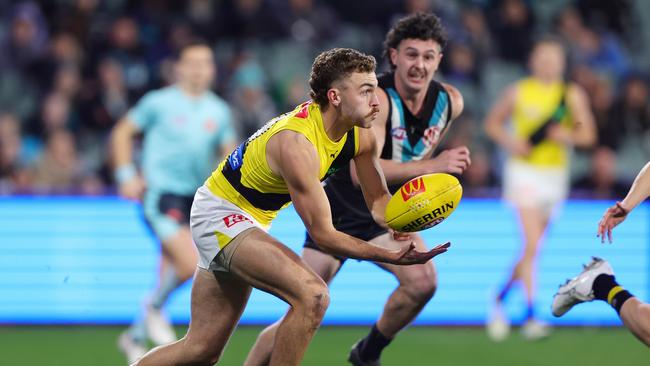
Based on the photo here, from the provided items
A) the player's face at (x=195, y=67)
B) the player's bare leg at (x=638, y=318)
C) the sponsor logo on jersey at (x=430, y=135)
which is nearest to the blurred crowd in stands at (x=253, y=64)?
the player's face at (x=195, y=67)

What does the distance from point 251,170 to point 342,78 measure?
70 centimetres

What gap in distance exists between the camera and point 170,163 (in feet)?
31.7

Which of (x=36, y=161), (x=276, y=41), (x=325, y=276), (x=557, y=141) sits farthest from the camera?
(x=276, y=41)

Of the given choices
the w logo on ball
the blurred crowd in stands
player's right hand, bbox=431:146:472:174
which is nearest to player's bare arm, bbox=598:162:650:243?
player's right hand, bbox=431:146:472:174

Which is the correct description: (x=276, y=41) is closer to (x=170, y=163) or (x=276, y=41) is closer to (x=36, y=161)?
(x=36, y=161)

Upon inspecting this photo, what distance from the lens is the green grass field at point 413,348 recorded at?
9.14 meters

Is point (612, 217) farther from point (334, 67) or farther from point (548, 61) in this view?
point (548, 61)

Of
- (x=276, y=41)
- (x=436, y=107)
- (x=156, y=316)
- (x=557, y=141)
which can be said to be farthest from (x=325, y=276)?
(x=276, y=41)

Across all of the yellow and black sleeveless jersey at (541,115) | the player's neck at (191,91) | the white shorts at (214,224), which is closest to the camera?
the white shorts at (214,224)

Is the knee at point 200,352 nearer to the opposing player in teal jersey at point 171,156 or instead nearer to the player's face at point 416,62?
the player's face at point 416,62

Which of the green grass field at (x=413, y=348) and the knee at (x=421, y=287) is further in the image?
the green grass field at (x=413, y=348)

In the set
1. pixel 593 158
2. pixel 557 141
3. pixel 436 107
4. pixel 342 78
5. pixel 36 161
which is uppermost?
pixel 342 78

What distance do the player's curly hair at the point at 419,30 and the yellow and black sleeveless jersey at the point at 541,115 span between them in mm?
3984

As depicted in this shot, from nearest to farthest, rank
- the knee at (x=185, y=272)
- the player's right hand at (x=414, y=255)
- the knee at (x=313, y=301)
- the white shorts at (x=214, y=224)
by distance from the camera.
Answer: the player's right hand at (x=414, y=255) → the knee at (x=313, y=301) → the white shorts at (x=214, y=224) → the knee at (x=185, y=272)
